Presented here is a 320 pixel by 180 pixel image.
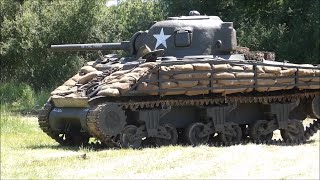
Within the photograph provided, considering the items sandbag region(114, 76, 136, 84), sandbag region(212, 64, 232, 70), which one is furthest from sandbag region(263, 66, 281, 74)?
sandbag region(114, 76, 136, 84)

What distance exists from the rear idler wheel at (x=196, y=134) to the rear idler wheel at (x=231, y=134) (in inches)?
14.8

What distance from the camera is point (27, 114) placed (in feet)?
91.4

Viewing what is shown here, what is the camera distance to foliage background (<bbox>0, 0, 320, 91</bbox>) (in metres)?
31.0

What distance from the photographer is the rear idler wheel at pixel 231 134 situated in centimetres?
1672

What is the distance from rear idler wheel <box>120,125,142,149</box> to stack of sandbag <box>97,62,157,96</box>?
893mm

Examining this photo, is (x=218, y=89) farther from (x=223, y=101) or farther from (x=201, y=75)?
(x=223, y=101)

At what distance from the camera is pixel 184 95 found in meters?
16.1

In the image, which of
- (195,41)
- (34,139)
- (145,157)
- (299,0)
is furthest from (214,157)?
(299,0)

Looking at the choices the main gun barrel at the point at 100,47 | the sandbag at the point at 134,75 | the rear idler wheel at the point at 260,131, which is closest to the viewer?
the sandbag at the point at 134,75

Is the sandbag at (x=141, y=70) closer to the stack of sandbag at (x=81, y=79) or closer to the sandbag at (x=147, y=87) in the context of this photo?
the sandbag at (x=147, y=87)

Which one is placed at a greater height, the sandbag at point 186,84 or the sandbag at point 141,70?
the sandbag at point 141,70

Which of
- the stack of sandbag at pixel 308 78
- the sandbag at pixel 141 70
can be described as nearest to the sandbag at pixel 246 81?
the stack of sandbag at pixel 308 78

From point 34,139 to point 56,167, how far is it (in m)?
6.32

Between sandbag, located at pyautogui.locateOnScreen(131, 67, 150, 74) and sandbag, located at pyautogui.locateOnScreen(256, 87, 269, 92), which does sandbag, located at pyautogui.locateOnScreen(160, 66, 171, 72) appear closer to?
sandbag, located at pyautogui.locateOnScreen(131, 67, 150, 74)
